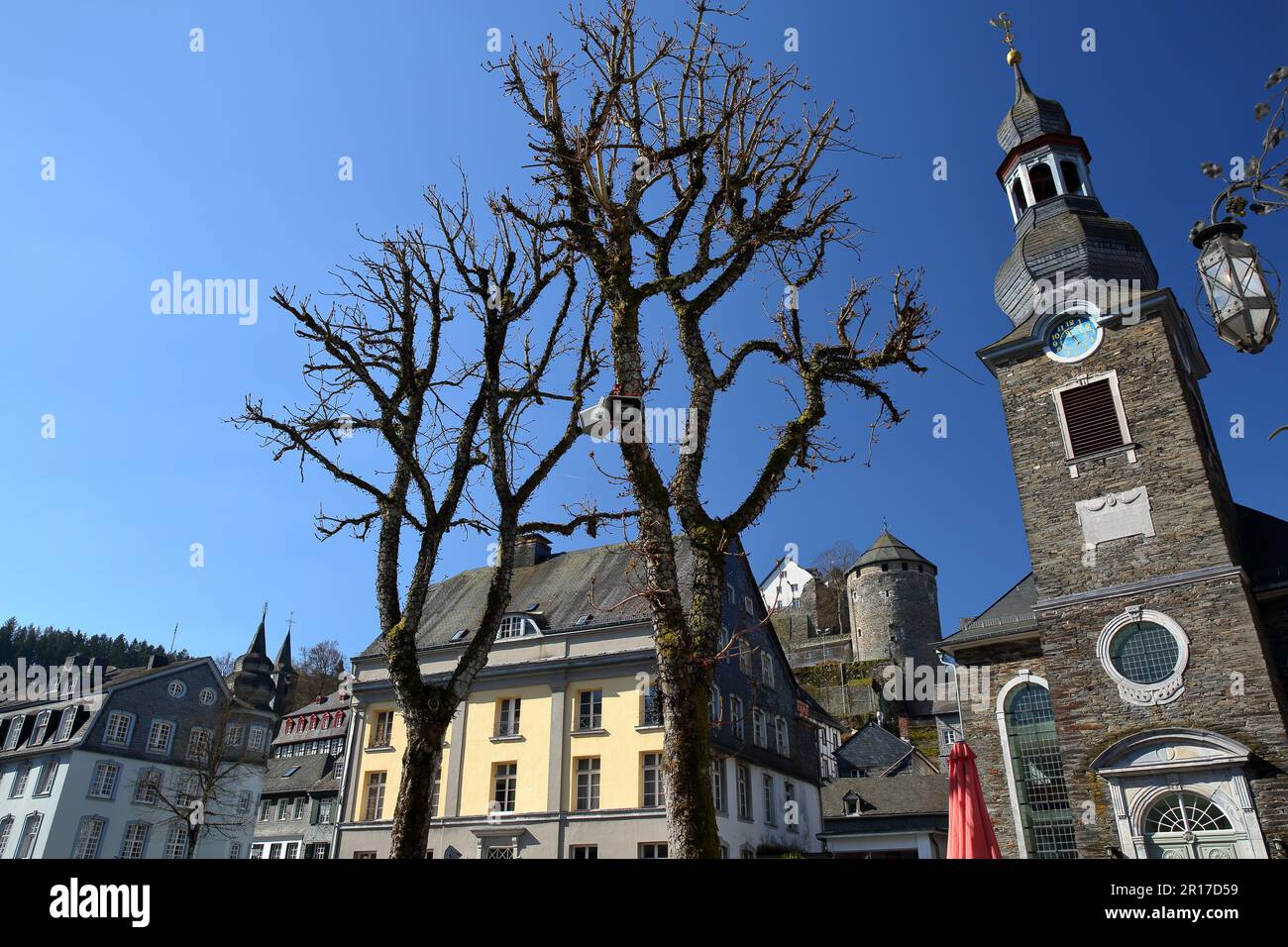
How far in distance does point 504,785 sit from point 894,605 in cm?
5506

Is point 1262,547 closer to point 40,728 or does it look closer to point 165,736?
point 165,736

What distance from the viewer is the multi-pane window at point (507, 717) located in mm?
29484

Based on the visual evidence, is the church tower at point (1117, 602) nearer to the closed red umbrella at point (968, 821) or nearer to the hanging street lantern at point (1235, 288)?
the closed red umbrella at point (968, 821)

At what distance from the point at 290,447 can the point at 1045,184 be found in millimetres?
28046

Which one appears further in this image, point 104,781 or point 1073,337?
point 104,781

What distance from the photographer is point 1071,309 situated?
25.4 metres

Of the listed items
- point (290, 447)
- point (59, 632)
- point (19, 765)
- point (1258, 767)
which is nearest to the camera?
point (290, 447)

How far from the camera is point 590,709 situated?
28.6 m

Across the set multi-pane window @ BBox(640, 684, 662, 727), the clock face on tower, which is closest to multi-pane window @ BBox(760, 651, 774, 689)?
multi-pane window @ BBox(640, 684, 662, 727)

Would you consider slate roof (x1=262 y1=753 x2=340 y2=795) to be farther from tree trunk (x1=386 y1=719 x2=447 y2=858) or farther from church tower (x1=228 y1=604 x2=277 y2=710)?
tree trunk (x1=386 y1=719 x2=447 y2=858)

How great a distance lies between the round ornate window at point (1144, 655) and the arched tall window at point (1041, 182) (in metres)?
15.8

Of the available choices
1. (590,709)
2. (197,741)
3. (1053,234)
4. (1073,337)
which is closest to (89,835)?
(197,741)

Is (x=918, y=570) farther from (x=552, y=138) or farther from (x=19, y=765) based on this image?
(x=552, y=138)
